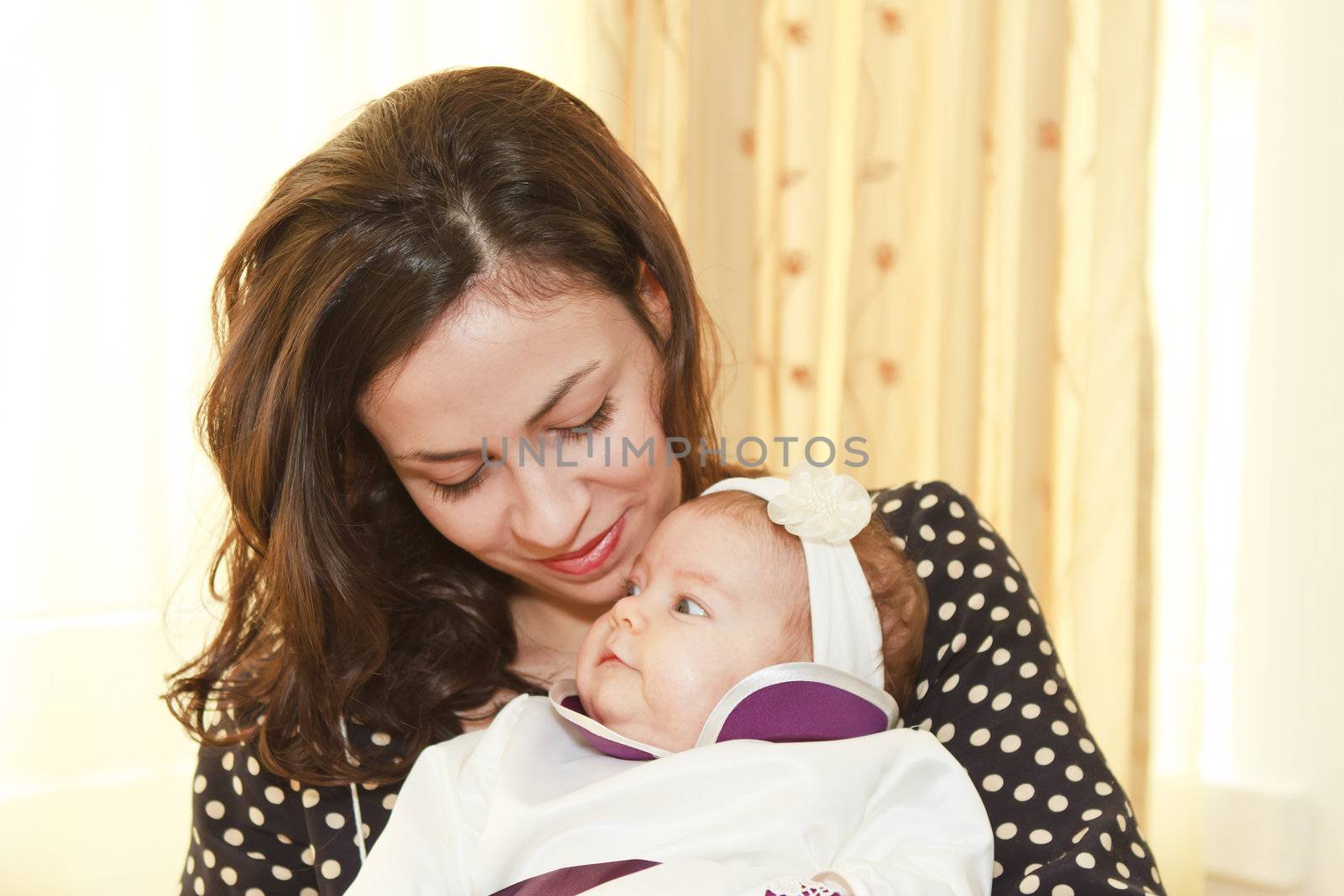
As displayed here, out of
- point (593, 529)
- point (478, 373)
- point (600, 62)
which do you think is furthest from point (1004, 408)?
point (478, 373)

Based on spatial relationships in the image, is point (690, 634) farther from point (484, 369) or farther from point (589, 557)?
point (484, 369)

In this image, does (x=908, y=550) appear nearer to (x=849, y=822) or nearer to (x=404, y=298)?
(x=849, y=822)

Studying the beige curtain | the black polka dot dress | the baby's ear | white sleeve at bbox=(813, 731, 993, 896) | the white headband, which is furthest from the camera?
the beige curtain

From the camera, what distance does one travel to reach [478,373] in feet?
4.12

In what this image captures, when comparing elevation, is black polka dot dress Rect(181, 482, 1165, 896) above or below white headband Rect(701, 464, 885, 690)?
below

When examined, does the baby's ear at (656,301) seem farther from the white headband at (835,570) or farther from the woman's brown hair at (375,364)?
the white headband at (835,570)

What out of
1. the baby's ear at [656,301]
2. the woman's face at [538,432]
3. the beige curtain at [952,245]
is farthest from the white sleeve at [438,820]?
the beige curtain at [952,245]

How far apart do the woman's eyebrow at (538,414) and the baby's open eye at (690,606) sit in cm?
27

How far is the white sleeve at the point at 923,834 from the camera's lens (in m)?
1.10

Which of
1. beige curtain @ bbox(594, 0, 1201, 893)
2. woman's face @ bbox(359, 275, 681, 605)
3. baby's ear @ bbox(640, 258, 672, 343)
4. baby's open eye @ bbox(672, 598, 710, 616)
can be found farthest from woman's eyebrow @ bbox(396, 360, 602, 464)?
beige curtain @ bbox(594, 0, 1201, 893)

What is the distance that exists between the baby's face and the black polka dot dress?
0.20 meters

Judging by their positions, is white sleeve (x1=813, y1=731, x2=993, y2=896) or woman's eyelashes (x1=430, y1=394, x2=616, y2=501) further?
woman's eyelashes (x1=430, y1=394, x2=616, y2=501)

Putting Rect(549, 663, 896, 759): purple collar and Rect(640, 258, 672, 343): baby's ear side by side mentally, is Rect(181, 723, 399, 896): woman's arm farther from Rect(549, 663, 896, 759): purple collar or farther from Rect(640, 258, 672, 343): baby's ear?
Rect(640, 258, 672, 343): baby's ear

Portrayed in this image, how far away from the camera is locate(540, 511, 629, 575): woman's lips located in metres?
1.43
